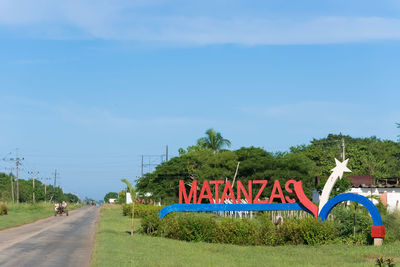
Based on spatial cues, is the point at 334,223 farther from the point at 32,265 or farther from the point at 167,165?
the point at 167,165

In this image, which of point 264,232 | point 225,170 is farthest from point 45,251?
point 225,170

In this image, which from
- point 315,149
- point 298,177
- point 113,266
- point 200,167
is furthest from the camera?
point 315,149

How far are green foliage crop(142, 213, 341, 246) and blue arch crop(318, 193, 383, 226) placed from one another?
102 centimetres

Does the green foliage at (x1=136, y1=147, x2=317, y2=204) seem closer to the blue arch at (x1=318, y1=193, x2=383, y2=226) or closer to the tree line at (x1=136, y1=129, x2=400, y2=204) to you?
the tree line at (x1=136, y1=129, x2=400, y2=204)

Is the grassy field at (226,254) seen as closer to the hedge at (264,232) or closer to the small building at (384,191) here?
the hedge at (264,232)

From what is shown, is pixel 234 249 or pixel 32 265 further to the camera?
pixel 234 249

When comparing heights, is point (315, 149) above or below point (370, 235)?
above

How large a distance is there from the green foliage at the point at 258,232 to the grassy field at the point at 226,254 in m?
1.23

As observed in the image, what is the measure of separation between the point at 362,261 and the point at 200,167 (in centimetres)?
5596

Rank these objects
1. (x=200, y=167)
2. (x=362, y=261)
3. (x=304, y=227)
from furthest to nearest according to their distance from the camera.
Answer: (x=200, y=167) < (x=304, y=227) < (x=362, y=261)

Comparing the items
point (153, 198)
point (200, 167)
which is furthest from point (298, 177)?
point (153, 198)

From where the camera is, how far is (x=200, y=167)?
75062mm

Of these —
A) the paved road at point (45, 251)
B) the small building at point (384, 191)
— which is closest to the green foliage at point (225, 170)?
the small building at point (384, 191)

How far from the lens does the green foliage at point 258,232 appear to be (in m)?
25.5
